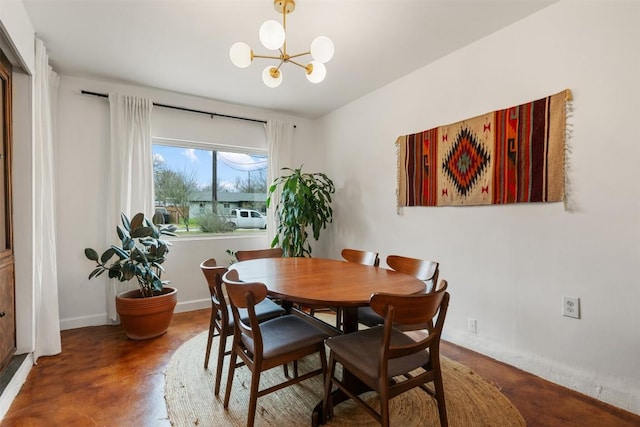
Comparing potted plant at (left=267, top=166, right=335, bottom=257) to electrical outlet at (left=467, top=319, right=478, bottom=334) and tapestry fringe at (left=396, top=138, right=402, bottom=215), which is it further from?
electrical outlet at (left=467, top=319, right=478, bottom=334)

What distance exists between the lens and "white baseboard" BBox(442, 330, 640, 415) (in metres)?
1.75

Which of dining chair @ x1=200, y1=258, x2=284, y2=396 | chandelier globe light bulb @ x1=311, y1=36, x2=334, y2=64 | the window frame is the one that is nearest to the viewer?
chandelier globe light bulb @ x1=311, y1=36, x2=334, y2=64

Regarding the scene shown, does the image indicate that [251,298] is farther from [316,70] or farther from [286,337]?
[316,70]

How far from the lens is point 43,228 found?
7.80 ft

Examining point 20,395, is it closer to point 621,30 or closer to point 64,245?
point 64,245

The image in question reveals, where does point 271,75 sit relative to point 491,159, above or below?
above

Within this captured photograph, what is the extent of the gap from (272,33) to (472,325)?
2587 millimetres

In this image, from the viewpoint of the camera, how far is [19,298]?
2.14 meters

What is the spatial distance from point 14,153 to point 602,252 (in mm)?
3927

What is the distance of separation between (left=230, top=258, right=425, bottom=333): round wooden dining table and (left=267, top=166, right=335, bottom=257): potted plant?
1.20m

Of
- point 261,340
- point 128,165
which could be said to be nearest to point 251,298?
point 261,340

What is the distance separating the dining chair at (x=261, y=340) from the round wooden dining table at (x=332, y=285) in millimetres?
154

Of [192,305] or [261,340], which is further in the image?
[192,305]

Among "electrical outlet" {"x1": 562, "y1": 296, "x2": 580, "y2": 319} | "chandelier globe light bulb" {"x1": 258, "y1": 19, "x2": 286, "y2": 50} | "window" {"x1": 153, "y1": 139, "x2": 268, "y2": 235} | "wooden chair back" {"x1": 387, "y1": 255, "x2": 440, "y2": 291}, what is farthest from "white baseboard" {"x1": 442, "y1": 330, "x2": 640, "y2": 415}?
"window" {"x1": 153, "y1": 139, "x2": 268, "y2": 235}
